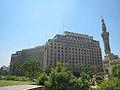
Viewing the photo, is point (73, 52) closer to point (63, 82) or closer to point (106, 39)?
point (106, 39)

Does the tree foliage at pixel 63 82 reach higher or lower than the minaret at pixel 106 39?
lower

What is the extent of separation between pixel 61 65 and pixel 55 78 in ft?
10.7

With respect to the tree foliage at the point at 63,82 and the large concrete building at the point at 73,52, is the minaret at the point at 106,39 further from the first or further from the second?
the large concrete building at the point at 73,52

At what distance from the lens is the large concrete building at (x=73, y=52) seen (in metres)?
107

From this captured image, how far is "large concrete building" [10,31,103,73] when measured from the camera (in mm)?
106875

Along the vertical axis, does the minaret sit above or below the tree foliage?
above

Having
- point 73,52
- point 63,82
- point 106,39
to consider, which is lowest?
point 63,82

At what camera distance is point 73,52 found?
114 meters

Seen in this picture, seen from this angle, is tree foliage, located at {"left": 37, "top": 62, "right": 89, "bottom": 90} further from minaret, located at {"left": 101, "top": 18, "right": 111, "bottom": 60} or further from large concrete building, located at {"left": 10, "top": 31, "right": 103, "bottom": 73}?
large concrete building, located at {"left": 10, "top": 31, "right": 103, "bottom": 73}

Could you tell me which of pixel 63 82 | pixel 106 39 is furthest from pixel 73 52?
pixel 63 82

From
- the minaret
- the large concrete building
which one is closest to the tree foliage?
the minaret

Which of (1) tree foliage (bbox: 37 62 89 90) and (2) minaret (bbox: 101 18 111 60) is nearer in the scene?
(1) tree foliage (bbox: 37 62 89 90)

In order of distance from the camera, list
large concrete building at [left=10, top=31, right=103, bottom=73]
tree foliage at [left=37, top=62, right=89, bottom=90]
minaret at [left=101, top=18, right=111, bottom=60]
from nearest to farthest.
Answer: tree foliage at [left=37, top=62, right=89, bottom=90] < minaret at [left=101, top=18, right=111, bottom=60] < large concrete building at [left=10, top=31, right=103, bottom=73]

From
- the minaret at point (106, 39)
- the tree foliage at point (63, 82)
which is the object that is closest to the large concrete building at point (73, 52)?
the minaret at point (106, 39)
